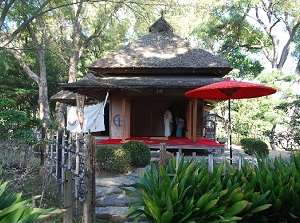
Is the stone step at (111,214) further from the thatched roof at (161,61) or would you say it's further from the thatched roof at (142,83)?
the thatched roof at (161,61)

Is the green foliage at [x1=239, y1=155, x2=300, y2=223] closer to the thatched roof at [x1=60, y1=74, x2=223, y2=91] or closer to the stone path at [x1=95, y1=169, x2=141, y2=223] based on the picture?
the stone path at [x1=95, y1=169, x2=141, y2=223]

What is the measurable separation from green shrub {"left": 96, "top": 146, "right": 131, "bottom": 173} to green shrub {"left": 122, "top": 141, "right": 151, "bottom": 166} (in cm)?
69

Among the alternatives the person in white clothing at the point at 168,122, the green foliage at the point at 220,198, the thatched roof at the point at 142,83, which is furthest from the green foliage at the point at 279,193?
the person in white clothing at the point at 168,122

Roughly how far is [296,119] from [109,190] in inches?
482

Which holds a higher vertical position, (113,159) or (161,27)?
(161,27)

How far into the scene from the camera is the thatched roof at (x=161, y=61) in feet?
46.5

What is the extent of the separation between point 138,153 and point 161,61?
5.96 metres

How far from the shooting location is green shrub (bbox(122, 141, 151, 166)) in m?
10.1

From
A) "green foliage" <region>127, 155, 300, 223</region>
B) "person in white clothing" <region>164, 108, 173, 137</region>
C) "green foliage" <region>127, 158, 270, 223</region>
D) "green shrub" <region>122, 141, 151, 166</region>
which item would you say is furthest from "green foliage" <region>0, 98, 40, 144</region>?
"person in white clothing" <region>164, 108, 173, 137</region>

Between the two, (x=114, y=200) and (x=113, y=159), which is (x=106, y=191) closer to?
(x=114, y=200)

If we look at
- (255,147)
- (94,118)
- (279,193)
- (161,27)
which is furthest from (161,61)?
(279,193)

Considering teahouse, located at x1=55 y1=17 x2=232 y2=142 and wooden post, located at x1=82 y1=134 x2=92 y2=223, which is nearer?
wooden post, located at x1=82 y1=134 x2=92 y2=223

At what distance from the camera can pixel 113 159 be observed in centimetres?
916

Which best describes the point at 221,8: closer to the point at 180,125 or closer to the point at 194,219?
the point at 180,125
